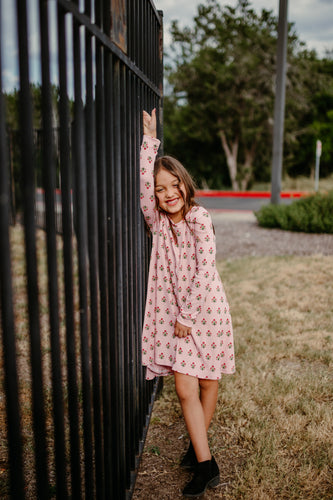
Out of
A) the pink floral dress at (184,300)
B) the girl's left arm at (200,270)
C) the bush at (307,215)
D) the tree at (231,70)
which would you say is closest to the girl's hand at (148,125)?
the pink floral dress at (184,300)

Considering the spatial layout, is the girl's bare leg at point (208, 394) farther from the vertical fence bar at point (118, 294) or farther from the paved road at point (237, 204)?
the paved road at point (237, 204)

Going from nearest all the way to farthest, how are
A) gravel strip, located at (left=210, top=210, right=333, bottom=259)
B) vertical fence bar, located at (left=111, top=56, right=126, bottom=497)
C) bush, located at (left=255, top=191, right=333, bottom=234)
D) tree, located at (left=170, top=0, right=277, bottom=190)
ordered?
vertical fence bar, located at (left=111, top=56, right=126, bottom=497), gravel strip, located at (left=210, top=210, right=333, bottom=259), bush, located at (left=255, top=191, right=333, bottom=234), tree, located at (left=170, top=0, right=277, bottom=190)

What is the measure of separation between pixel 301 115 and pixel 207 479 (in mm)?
31537

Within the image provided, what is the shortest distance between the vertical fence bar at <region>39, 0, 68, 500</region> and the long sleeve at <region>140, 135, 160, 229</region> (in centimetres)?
113

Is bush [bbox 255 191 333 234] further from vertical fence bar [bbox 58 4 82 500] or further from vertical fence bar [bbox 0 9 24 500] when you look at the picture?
Result: vertical fence bar [bbox 0 9 24 500]

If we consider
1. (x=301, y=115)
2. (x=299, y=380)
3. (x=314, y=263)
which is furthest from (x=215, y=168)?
(x=299, y=380)

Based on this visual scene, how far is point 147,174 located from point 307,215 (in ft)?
26.2

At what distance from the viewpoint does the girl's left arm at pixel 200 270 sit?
223 centimetres

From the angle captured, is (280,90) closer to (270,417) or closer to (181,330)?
(270,417)

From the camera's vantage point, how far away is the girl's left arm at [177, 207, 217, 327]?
7.32 feet

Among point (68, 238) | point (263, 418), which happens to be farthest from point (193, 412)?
point (68, 238)

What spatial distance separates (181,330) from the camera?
227 centimetres

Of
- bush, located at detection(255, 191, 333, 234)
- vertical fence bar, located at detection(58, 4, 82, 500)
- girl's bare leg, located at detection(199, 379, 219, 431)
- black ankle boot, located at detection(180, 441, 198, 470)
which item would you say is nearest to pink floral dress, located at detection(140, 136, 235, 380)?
girl's bare leg, located at detection(199, 379, 219, 431)

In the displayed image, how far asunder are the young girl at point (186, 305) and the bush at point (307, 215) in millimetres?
7878
